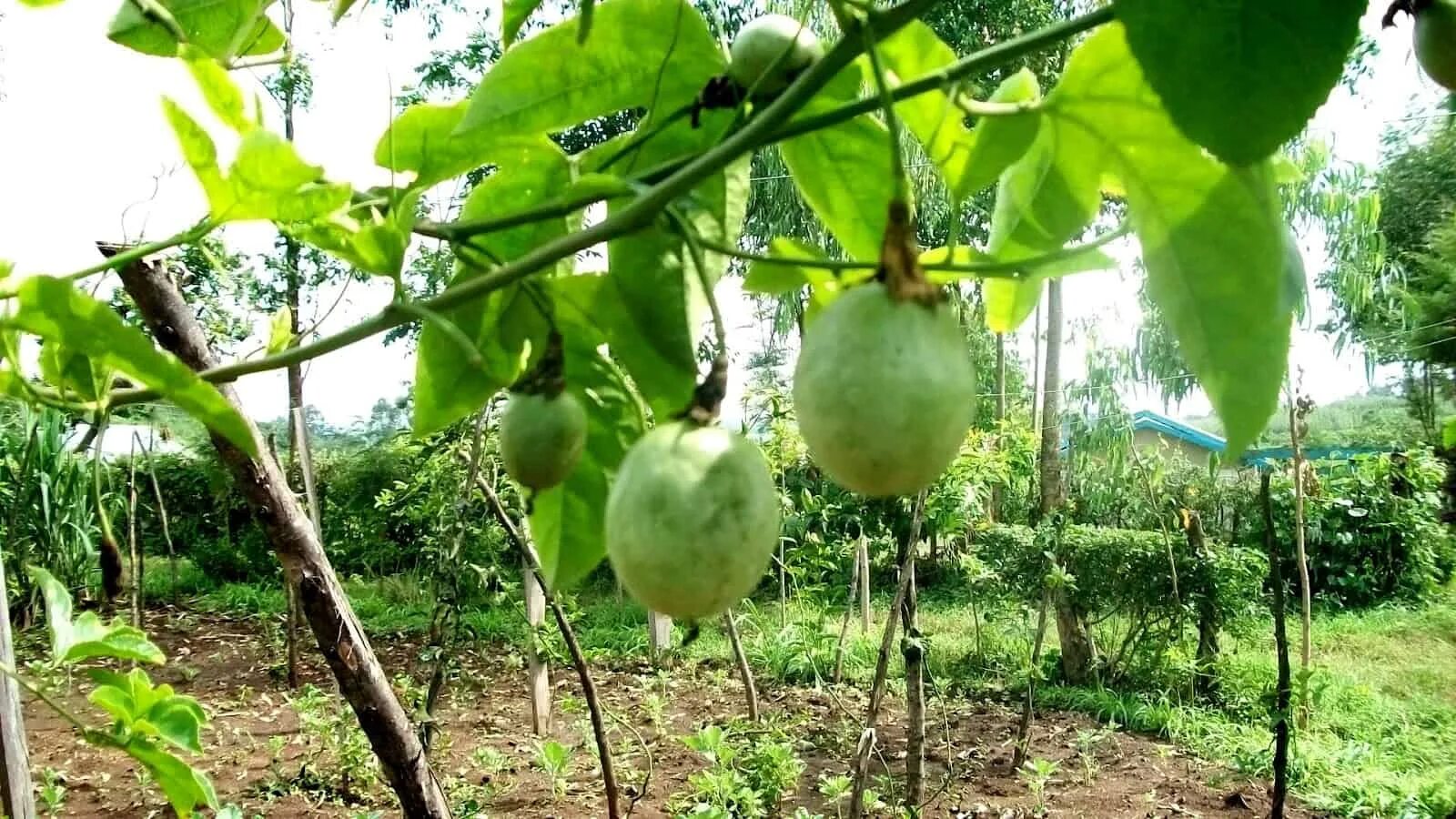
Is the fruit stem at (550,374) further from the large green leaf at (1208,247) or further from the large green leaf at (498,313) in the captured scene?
the large green leaf at (1208,247)

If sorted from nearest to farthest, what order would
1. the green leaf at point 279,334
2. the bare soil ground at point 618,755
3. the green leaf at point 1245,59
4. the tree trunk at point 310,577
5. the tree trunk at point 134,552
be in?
the green leaf at point 1245,59 < the green leaf at point 279,334 < the tree trunk at point 310,577 < the bare soil ground at point 618,755 < the tree trunk at point 134,552

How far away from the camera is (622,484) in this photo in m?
0.36

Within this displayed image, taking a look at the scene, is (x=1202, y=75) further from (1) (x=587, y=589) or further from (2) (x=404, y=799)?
(1) (x=587, y=589)

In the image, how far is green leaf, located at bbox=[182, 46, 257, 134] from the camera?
46 cm

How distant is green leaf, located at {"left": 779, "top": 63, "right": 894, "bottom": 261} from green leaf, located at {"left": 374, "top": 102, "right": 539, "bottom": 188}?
0.16 meters

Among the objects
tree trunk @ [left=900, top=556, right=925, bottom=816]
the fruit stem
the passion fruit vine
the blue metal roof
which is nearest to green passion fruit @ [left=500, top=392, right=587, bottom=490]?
the fruit stem

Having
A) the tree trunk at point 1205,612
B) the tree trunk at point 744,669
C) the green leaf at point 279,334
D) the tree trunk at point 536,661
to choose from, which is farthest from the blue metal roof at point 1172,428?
the green leaf at point 279,334

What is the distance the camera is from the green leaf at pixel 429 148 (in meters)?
0.55

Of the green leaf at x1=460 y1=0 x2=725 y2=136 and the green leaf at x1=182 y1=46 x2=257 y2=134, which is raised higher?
the green leaf at x1=460 y1=0 x2=725 y2=136

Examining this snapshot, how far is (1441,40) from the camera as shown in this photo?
38 centimetres

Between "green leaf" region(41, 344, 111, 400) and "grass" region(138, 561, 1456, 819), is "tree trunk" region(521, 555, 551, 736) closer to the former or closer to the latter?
"grass" region(138, 561, 1456, 819)

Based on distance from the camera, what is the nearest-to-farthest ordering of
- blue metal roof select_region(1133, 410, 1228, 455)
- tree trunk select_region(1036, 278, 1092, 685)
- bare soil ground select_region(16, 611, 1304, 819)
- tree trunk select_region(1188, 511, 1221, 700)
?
bare soil ground select_region(16, 611, 1304, 819)
tree trunk select_region(1188, 511, 1221, 700)
tree trunk select_region(1036, 278, 1092, 685)
blue metal roof select_region(1133, 410, 1228, 455)

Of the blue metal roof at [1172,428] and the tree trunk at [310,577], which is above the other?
the blue metal roof at [1172,428]

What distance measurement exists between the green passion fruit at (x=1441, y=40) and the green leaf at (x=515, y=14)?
37 centimetres
